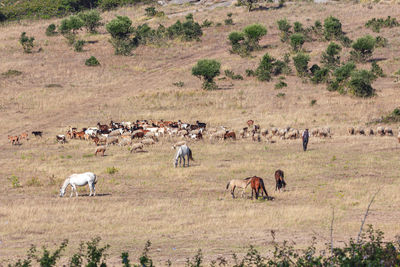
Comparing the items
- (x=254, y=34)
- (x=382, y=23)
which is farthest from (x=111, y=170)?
(x=382, y=23)

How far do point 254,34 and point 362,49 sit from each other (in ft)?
49.4

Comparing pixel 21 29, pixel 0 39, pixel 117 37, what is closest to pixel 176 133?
pixel 117 37

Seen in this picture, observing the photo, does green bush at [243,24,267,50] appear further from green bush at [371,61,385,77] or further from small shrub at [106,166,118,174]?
small shrub at [106,166,118,174]

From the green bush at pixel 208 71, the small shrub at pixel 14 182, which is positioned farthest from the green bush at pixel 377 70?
the small shrub at pixel 14 182

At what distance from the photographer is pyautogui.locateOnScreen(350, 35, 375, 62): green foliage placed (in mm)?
64375

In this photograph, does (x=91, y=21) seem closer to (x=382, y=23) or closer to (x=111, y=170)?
(x=382, y=23)

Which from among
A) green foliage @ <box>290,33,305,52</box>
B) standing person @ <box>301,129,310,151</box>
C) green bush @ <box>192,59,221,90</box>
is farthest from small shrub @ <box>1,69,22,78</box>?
standing person @ <box>301,129,310,151</box>

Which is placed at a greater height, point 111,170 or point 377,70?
point 377,70

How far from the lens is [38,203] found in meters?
22.4

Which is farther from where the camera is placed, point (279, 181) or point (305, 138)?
point (305, 138)

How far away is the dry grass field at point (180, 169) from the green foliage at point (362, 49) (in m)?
2.33

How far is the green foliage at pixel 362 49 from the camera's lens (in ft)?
211

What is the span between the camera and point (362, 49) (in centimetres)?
6481

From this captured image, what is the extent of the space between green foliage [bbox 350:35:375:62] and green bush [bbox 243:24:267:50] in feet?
44.1
